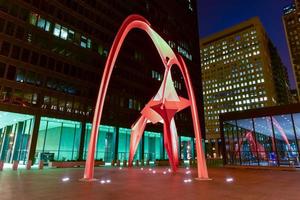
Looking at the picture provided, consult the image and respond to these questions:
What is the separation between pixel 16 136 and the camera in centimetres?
3419

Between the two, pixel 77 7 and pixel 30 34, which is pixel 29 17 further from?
pixel 77 7

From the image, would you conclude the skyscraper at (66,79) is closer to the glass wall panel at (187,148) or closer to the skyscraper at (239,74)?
the glass wall panel at (187,148)

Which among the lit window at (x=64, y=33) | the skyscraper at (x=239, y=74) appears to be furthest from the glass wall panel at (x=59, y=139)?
the skyscraper at (x=239, y=74)

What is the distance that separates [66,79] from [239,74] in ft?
374

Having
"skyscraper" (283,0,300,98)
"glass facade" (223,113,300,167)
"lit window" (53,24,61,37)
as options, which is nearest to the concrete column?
"lit window" (53,24,61,37)

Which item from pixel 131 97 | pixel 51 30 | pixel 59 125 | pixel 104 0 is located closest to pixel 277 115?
pixel 131 97

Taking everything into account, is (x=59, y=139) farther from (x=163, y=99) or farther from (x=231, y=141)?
(x=231, y=141)

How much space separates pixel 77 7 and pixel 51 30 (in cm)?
768

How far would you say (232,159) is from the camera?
3023 cm

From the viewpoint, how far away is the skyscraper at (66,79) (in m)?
29.1

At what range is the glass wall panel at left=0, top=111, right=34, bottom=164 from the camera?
30734 millimetres

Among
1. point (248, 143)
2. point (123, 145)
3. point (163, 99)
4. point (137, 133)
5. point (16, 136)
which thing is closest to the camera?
point (163, 99)

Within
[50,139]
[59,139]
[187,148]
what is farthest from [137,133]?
[187,148]

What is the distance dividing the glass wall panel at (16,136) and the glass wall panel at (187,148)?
36636mm
